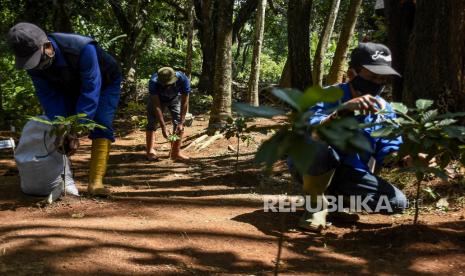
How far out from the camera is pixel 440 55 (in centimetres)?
438

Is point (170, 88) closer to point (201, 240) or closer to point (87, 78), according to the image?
point (87, 78)

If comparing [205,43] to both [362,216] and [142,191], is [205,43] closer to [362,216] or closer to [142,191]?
[142,191]

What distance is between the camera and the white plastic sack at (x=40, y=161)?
3.99 meters

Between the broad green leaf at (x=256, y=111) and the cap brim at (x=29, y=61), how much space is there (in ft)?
7.64

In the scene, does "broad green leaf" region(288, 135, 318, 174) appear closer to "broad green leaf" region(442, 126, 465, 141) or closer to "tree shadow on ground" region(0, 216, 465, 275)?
"tree shadow on ground" region(0, 216, 465, 275)

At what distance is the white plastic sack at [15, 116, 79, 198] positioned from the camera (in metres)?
3.99

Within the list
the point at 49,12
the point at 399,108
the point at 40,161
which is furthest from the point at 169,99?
the point at 399,108

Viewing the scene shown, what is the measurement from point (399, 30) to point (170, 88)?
3492 mm

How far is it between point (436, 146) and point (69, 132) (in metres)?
2.39

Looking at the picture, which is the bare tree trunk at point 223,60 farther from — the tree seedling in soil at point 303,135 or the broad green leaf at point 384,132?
the tree seedling in soil at point 303,135

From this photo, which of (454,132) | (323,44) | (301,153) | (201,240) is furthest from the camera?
(323,44)

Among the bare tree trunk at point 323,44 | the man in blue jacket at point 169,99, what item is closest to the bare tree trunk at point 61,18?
the man in blue jacket at point 169,99

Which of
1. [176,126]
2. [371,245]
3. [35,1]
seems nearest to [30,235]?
[371,245]

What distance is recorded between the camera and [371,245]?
3145 millimetres
